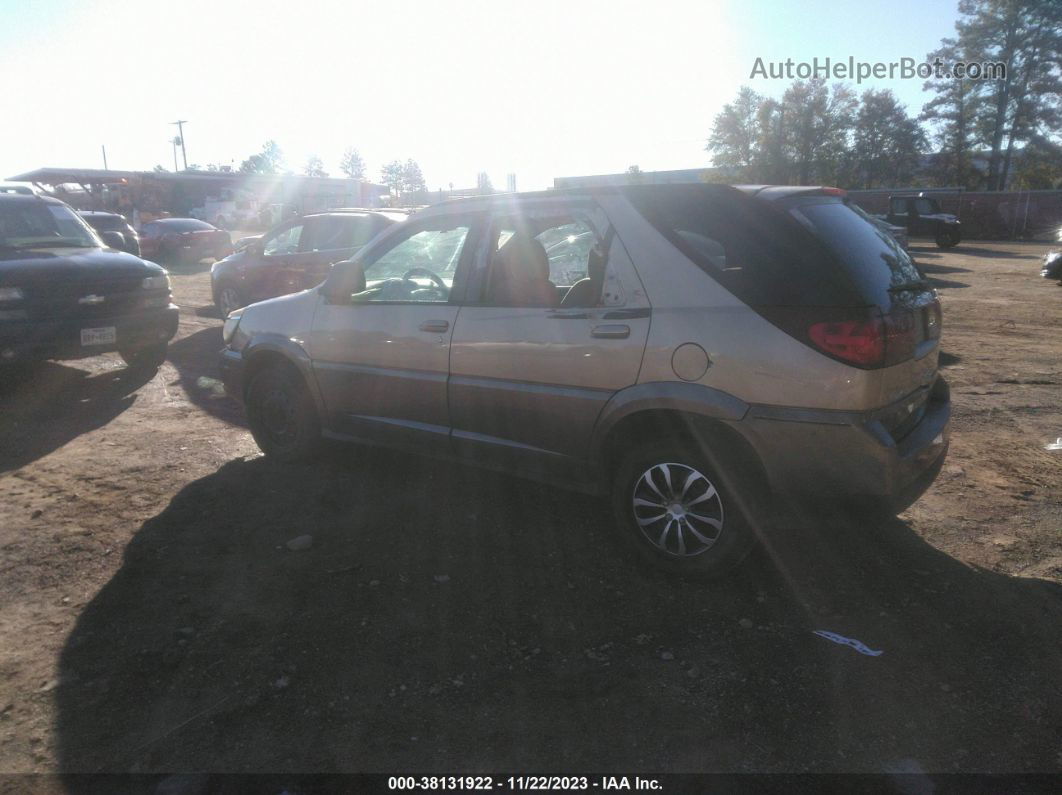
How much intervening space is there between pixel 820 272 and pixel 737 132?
1925 inches

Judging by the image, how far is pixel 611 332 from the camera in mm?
3717

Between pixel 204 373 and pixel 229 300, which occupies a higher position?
pixel 229 300

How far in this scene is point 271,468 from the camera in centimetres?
551

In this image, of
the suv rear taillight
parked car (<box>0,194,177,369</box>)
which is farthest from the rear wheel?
the suv rear taillight

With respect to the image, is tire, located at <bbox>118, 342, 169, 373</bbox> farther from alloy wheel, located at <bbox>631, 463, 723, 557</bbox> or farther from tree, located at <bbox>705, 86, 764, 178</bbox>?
tree, located at <bbox>705, 86, 764, 178</bbox>

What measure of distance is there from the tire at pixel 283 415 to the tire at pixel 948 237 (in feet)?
93.7

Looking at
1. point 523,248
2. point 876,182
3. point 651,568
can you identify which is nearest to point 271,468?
point 523,248

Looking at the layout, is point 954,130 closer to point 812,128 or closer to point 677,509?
point 812,128

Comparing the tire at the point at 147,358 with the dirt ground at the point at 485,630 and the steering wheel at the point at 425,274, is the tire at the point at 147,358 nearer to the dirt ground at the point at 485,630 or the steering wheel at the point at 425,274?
the dirt ground at the point at 485,630

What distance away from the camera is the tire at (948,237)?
2770 cm

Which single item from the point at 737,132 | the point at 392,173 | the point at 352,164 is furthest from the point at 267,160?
the point at 737,132

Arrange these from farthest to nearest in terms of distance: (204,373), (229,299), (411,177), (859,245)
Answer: (411,177) < (229,299) < (204,373) < (859,245)

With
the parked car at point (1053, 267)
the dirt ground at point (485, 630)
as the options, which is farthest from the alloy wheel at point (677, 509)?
the parked car at point (1053, 267)

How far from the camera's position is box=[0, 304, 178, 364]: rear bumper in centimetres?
693
